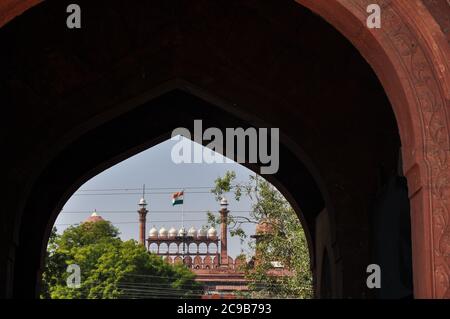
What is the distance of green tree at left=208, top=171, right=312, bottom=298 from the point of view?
717 inches

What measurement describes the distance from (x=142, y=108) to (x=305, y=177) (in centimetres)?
190

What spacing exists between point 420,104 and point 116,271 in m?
37.9

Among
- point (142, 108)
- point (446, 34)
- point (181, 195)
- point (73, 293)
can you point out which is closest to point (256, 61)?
point (142, 108)

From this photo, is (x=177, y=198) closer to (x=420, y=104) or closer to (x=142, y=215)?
(x=142, y=215)

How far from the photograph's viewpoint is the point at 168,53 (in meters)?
8.43

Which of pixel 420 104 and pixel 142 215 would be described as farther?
pixel 142 215

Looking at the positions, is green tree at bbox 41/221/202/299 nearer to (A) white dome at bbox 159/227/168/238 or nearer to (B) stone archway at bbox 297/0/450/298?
(A) white dome at bbox 159/227/168/238

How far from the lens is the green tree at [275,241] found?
1820 centimetres

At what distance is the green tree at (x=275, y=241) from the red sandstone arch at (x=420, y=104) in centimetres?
1357

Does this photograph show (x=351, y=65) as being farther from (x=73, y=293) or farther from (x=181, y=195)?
(x=181, y=195)

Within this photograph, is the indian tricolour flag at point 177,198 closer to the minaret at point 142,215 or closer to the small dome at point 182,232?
the small dome at point 182,232

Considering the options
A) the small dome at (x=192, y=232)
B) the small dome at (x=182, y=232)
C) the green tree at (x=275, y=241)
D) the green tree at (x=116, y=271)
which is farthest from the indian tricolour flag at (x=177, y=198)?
the green tree at (x=275, y=241)

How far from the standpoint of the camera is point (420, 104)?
4316 mm
